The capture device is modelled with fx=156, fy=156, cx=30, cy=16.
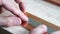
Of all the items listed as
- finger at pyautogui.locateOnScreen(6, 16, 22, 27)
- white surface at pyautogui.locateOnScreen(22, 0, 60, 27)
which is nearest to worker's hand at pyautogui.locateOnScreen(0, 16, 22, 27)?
finger at pyautogui.locateOnScreen(6, 16, 22, 27)

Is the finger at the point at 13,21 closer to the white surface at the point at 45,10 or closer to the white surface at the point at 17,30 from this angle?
the white surface at the point at 17,30

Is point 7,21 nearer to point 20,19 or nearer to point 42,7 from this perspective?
point 20,19

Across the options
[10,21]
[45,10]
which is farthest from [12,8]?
[45,10]

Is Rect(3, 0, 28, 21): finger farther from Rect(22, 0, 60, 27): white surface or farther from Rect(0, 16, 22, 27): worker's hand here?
Rect(22, 0, 60, 27): white surface

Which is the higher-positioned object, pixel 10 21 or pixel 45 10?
pixel 45 10

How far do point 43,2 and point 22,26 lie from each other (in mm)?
370

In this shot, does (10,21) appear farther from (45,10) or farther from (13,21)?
(45,10)

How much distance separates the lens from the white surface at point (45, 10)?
726 millimetres

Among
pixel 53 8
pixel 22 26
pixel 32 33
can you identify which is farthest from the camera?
pixel 53 8

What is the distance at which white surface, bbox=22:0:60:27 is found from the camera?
726mm

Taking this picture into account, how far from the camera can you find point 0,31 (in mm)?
571

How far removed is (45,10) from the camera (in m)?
0.83

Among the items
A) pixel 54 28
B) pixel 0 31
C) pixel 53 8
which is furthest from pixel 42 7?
pixel 0 31

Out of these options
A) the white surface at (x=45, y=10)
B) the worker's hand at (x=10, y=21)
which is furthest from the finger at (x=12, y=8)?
the white surface at (x=45, y=10)
